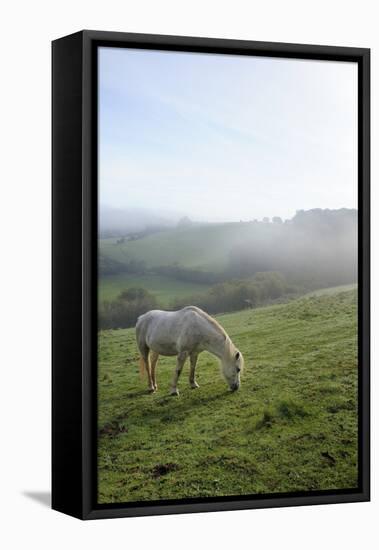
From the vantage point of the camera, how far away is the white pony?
13039 millimetres

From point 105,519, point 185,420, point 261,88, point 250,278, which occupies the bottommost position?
point 105,519

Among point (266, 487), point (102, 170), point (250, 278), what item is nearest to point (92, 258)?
point (102, 170)

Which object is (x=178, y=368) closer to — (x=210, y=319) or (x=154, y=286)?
(x=210, y=319)

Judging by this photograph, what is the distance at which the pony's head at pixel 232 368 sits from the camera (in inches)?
523

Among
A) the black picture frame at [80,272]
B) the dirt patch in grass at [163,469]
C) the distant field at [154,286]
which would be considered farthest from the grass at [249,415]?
the distant field at [154,286]

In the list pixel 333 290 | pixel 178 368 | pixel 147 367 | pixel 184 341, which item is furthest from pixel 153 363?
pixel 333 290

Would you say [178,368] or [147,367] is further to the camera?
[178,368]

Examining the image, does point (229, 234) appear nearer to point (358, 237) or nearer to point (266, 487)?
point (358, 237)

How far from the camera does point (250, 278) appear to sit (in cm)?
1340

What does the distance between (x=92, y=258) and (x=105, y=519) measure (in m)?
2.29

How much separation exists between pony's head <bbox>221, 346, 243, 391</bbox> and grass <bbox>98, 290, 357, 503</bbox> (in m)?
0.06

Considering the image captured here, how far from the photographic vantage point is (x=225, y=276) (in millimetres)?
13312

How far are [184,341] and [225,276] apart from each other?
709 mm

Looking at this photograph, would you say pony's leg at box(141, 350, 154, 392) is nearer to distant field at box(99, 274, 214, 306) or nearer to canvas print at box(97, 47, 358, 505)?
canvas print at box(97, 47, 358, 505)
